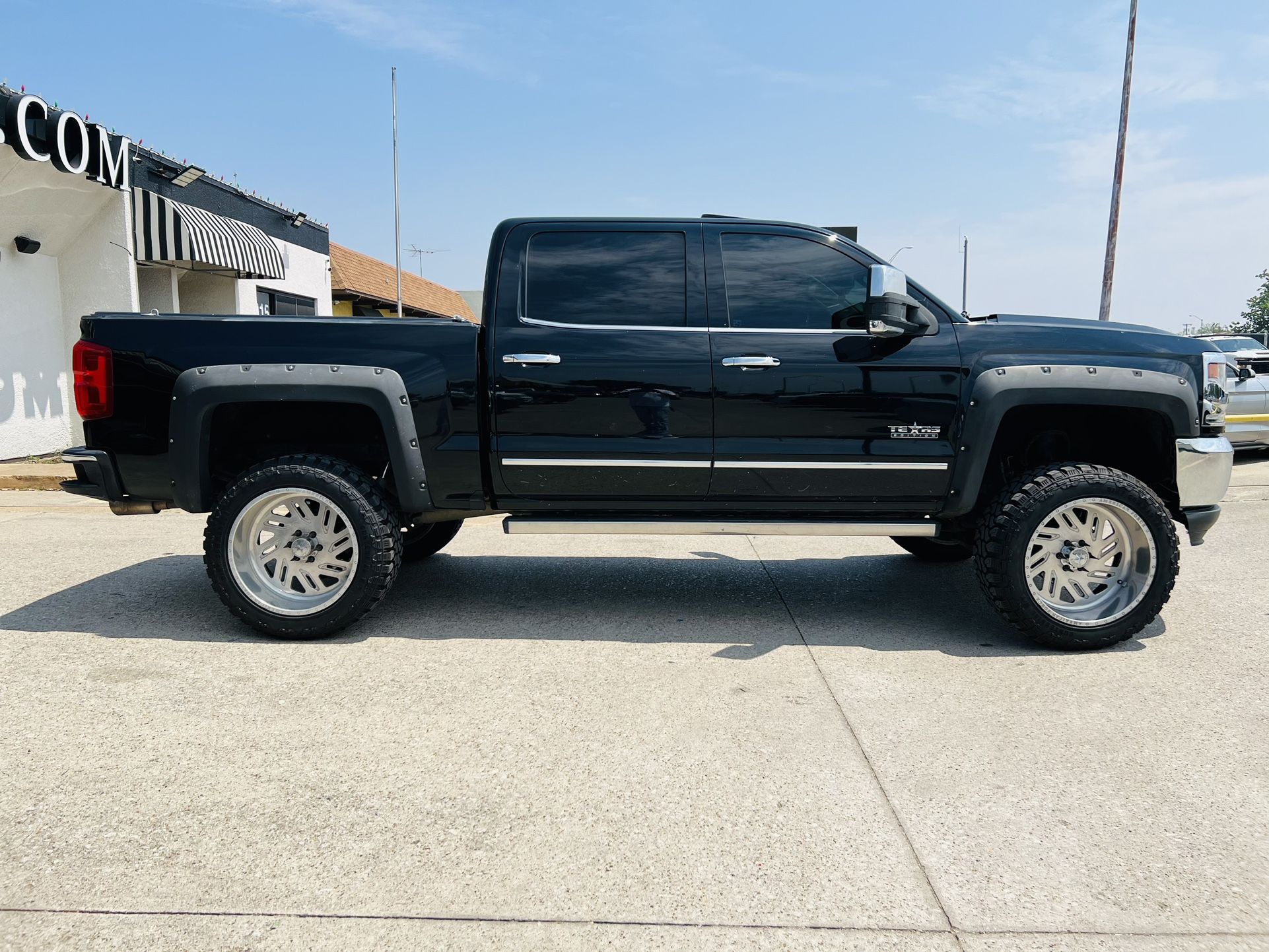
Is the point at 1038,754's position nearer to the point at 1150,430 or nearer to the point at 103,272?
the point at 1150,430

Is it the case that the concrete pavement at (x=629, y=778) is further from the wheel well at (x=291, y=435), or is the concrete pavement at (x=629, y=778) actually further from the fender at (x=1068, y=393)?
the fender at (x=1068, y=393)

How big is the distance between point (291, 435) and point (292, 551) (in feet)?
2.41

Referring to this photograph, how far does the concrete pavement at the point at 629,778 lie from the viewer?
7.65ft

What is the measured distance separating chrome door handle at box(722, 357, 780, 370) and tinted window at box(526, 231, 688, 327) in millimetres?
328

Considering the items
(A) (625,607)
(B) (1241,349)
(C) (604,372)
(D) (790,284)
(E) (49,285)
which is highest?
(E) (49,285)

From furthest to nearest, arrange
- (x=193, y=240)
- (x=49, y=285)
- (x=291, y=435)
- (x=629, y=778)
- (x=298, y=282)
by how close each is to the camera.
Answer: (x=298, y=282)
(x=193, y=240)
(x=49, y=285)
(x=291, y=435)
(x=629, y=778)

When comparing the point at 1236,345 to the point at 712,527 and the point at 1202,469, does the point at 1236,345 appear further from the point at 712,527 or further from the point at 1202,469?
the point at 712,527

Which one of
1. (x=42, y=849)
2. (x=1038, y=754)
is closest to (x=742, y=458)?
(x=1038, y=754)

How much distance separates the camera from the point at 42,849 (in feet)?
8.51

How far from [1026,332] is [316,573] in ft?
12.3

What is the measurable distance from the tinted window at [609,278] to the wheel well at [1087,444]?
1826 mm

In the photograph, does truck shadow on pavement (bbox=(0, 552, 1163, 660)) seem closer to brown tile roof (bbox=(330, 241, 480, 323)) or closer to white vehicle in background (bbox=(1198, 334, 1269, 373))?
white vehicle in background (bbox=(1198, 334, 1269, 373))

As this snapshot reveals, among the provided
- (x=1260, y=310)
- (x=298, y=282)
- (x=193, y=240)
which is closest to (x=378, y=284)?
Result: (x=298, y=282)

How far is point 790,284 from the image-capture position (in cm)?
477
